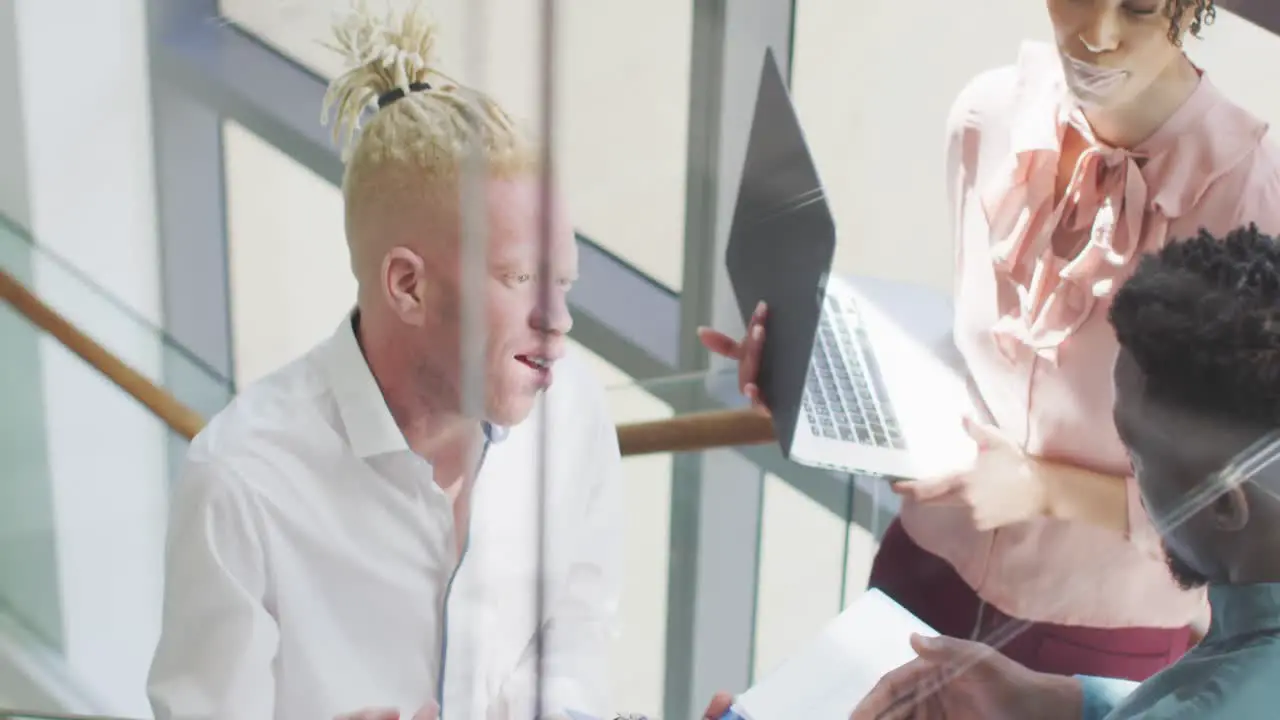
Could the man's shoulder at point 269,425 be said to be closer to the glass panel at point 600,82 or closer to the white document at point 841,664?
the glass panel at point 600,82

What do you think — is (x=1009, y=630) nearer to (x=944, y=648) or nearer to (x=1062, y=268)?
(x=944, y=648)

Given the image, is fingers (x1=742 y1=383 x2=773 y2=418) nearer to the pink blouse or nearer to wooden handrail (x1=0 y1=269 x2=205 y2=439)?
the pink blouse

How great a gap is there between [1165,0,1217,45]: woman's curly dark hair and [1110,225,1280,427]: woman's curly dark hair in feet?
0.36

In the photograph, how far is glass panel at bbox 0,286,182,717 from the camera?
83 cm

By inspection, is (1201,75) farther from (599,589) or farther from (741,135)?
(599,589)

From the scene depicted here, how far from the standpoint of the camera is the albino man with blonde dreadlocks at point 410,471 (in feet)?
2.44

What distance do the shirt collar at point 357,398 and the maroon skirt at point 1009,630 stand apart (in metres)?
0.34

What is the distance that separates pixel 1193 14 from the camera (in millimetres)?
639

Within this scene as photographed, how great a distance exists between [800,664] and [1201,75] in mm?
448

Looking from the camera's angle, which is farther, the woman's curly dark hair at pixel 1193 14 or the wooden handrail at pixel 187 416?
the wooden handrail at pixel 187 416

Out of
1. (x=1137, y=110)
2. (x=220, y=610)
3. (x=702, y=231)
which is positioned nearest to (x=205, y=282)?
(x=220, y=610)

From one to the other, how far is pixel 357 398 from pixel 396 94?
0.20 metres

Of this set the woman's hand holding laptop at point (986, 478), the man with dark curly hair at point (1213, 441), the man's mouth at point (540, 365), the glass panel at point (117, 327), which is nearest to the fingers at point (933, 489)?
the woman's hand holding laptop at point (986, 478)

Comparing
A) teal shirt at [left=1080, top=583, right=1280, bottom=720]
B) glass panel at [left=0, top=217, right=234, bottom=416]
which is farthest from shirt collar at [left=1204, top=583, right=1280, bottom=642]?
glass panel at [left=0, top=217, right=234, bottom=416]
